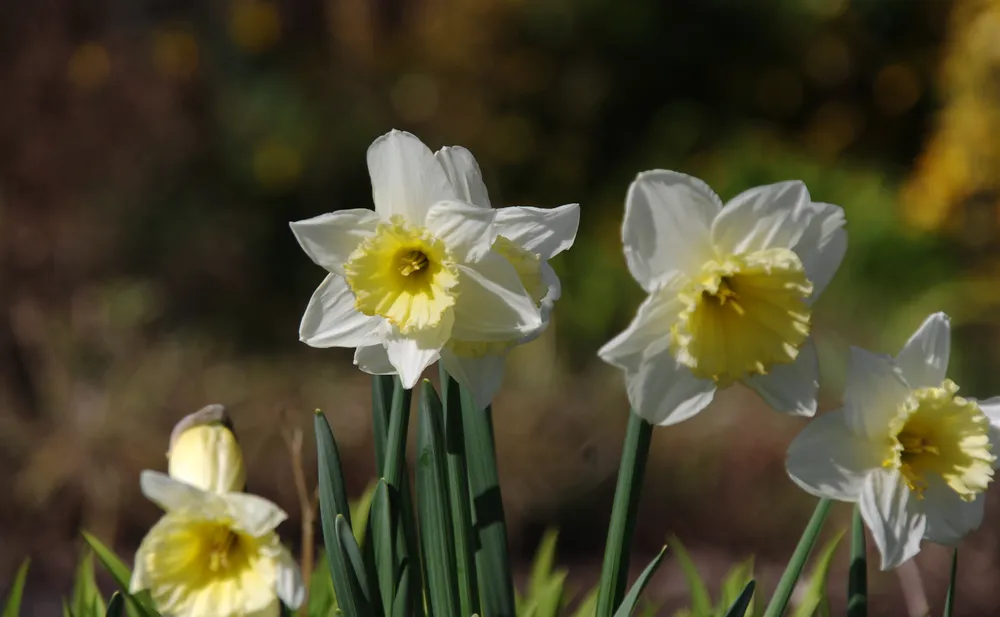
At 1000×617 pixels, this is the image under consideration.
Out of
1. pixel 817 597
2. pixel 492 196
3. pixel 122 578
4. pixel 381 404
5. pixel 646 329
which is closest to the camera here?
pixel 646 329

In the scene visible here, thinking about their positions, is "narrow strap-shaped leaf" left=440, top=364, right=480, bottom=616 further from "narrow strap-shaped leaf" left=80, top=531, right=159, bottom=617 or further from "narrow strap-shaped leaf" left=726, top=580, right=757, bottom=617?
"narrow strap-shaped leaf" left=80, top=531, right=159, bottom=617

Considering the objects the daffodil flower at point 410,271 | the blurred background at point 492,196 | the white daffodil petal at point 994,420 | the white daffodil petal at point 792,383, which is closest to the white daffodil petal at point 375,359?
the daffodil flower at point 410,271

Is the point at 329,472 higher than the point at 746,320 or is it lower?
lower

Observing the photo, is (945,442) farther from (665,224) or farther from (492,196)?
(492,196)

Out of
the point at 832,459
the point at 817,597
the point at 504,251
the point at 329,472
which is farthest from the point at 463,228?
the point at 817,597

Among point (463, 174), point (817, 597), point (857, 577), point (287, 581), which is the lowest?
point (817, 597)

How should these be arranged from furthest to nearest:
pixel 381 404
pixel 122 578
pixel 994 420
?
pixel 122 578
pixel 381 404
pixel 994 420

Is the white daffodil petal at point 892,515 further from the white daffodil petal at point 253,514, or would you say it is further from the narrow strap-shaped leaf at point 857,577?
the white daffodil petal at point 253,514

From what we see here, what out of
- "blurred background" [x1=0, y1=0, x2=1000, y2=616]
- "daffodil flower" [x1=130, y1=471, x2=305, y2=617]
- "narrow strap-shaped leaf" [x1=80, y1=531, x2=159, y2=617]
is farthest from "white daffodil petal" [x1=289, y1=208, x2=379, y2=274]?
"blurred background" [x1=0, y1=0, x2=1000, y2=616]
